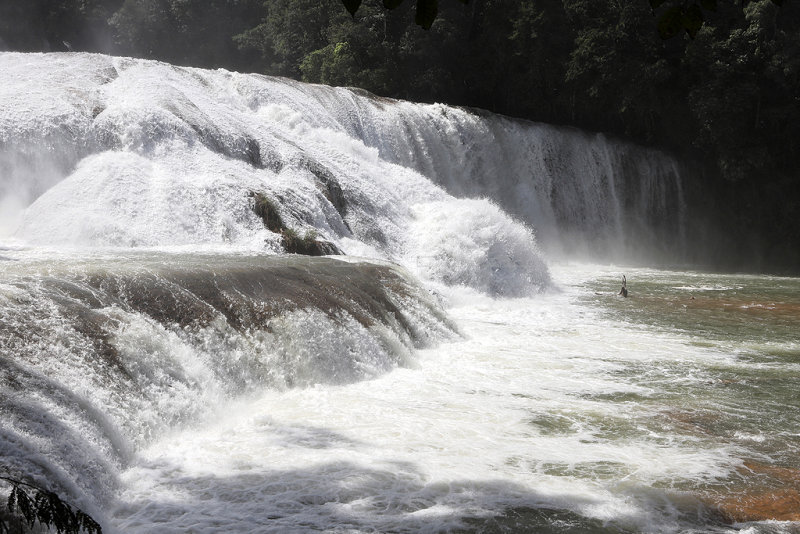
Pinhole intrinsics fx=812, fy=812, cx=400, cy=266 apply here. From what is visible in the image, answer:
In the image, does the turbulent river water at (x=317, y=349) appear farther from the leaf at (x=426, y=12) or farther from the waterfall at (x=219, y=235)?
the leaf at (x=426, y=12)

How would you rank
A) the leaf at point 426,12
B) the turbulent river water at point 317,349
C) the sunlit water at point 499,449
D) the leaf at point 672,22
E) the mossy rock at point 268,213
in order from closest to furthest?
1. the leaf at point 426,12
2. the leaf at point 672,22
3. the sunlit water at point 499,449
4. the turbulent river water at point 317,349
5. the mossy rock at point 268,213

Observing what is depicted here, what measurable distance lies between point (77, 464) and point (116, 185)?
28.4 feet

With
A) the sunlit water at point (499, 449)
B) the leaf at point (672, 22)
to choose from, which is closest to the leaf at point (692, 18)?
the leaf at point (672, 22)

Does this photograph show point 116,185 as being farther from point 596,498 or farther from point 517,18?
point 517,18

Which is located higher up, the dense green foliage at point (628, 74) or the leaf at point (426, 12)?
the dense green foliage at point (628, 74)

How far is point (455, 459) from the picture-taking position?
6.21 meters

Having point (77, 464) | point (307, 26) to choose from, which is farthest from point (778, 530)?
point (307, 26)

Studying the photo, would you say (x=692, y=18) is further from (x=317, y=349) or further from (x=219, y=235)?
(x=219, y=235)

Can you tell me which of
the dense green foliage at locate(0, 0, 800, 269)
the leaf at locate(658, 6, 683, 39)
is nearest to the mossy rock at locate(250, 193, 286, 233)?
the leaf at locate(658, 6, 683, 39)

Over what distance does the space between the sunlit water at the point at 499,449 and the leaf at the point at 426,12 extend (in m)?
3.34

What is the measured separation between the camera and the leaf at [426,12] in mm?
2594

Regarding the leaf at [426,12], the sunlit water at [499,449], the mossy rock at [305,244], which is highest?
the leaf at [426,12]

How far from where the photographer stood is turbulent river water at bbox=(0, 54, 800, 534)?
5.39 metres

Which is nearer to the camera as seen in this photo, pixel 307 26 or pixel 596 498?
pixel 596 498
